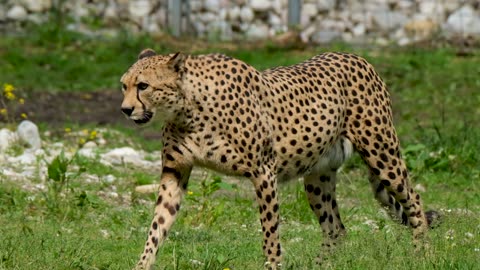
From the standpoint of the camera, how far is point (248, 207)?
29.5ft

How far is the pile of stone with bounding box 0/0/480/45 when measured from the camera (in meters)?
16.1

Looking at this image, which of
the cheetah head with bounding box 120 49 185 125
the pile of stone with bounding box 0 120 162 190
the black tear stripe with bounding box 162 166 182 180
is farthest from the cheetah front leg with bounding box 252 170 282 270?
the pile of stone with bounding box 0 120 162 190

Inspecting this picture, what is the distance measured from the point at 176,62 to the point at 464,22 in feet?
32.1

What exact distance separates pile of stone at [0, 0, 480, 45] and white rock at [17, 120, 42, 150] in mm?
5511

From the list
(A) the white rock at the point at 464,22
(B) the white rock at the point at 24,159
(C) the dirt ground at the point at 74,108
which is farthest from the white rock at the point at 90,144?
(A) the white rock at the point at 464,22

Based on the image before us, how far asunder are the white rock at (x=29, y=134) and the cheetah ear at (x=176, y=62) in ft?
13.4

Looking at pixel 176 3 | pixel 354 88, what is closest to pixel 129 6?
pixel 176 3

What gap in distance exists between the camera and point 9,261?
6.75 metres

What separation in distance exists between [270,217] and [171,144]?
0.67 metres

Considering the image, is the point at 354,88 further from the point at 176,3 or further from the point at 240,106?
the point at 176,3

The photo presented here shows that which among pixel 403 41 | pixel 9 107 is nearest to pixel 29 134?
pixel 9 107

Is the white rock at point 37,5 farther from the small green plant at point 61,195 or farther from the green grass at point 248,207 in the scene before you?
the small green plant at point 61,195

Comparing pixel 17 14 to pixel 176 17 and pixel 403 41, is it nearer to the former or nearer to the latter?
pixel 176 17

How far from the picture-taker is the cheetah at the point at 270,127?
268 inches
